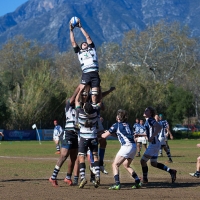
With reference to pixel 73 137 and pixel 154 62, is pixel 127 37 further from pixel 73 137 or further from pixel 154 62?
pixel 73 137

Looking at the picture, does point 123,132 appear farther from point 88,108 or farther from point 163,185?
point 163,185

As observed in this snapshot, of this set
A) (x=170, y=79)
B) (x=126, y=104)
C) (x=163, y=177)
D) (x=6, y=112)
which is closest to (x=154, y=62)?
(x=170, y=79)

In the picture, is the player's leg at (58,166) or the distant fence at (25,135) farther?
the distant fence at (25,135)

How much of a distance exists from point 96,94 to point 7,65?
340 feet

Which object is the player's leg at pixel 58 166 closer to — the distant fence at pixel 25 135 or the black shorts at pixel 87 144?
the black shorts at pixel 87 144

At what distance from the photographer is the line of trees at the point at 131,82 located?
67.4m

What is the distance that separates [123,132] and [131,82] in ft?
205

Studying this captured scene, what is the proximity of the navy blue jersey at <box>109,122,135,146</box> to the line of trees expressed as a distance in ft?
166

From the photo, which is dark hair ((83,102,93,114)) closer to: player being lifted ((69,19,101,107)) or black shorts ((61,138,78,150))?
player being lifted ((69,19,101,107))

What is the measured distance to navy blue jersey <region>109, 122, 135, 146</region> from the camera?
46.8ft

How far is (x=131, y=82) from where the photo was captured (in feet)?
252

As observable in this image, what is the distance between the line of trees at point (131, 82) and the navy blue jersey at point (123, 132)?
5068 centimetres

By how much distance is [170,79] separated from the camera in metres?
91.6

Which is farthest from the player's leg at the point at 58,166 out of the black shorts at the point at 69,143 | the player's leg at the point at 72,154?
the player's leg at the point at 72,154
